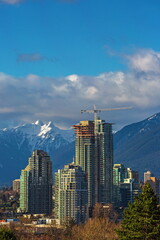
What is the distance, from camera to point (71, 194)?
15575 centimetres

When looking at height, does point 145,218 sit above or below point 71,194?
below

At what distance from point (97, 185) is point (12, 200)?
1008 inches

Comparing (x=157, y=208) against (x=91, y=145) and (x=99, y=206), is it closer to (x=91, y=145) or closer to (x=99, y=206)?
(x=99, y=206)

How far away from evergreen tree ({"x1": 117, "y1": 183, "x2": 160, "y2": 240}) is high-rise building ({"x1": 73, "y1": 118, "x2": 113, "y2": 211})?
403 ft

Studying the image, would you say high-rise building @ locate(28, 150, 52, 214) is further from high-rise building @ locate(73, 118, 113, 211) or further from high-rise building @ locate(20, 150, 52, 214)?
high-rise building @ locate(73, 118, 113, 211)

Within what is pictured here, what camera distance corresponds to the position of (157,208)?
44781 millimetres

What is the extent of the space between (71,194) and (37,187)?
69.9ft

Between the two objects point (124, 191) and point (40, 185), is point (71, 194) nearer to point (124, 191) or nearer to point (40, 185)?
point (40, 185)

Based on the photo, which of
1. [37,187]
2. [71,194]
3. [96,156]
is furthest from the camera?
[96,156]

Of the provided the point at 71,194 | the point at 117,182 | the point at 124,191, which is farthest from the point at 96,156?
the point at 71,194

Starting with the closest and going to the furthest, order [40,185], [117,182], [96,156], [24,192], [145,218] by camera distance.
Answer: [145,218] → [24,192] → [40,185] → [96,156] → [117,182]

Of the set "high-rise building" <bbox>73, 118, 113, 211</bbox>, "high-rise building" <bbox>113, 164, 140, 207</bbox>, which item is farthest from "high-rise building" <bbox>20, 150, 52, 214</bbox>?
"high-rise building" <bbox>113, 164, 140, 207</bbox>

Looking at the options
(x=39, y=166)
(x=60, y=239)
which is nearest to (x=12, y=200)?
(x=39, y=166)

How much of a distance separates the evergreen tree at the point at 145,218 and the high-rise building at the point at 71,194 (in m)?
96.9
